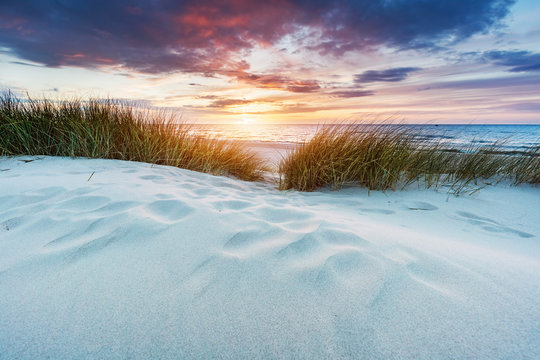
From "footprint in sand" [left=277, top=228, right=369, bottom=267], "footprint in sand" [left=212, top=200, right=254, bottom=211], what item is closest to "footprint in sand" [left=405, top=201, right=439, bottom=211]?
"footprint in sand" [left=277, top=228, right=369, bottom=267]

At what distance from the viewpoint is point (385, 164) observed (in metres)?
3.38

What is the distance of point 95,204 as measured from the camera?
1927 mm

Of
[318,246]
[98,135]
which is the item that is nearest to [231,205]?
[318,246]

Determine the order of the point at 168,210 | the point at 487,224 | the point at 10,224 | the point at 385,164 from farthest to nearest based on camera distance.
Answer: the point at 385,164
the point at 487,224
the point at 168,210
the point at 10,224

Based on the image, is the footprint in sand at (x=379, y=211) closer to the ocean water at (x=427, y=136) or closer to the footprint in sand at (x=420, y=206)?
the footprint in sand at (x=420, y=206)

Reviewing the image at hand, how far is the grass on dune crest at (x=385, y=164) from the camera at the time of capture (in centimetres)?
345

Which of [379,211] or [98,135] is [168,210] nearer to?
[379,211]

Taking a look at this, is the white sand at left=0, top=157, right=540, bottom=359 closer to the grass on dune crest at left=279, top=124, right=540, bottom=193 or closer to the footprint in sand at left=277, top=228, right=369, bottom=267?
the footprint in sand at left=277, top=228, right=369, bottom=267

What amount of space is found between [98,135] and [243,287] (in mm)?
4490

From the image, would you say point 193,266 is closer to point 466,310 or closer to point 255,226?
point 255,226

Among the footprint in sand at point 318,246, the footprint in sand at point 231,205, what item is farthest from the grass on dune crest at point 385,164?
the footprint in sand at point 318,246

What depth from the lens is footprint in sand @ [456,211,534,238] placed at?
2.18 m

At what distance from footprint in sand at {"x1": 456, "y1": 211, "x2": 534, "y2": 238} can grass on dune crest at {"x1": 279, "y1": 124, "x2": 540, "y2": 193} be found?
77 cm

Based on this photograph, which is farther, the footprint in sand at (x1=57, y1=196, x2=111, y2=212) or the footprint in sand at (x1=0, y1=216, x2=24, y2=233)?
the footprint in sand at (x1=57, y1=196, x2=111, y2=212)
